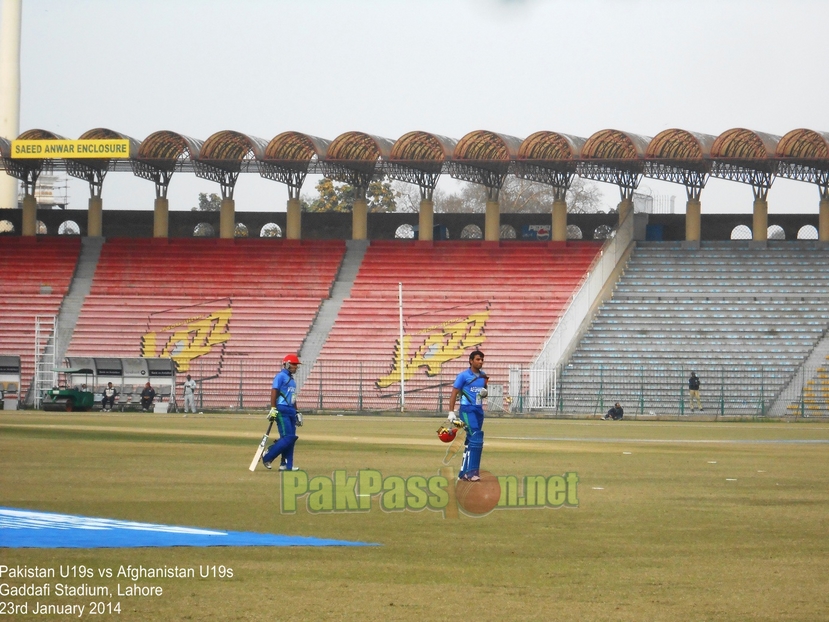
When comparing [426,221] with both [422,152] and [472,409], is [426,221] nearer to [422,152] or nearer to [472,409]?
[422,152]

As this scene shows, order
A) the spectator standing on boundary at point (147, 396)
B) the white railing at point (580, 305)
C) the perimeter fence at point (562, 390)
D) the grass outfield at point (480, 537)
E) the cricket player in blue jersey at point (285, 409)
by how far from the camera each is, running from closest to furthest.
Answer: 1. the grass outfield at point (480, 537)
2. the cricket player in blue jersey at point (285, 409)
3. the perimeter fence at point (562, 390)
4. the white railing at point (580, 305)
5. the spectator standing on boundary at point (147, 396)

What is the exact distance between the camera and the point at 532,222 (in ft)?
221

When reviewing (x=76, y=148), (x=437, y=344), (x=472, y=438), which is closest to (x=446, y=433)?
(x=472, y=438)

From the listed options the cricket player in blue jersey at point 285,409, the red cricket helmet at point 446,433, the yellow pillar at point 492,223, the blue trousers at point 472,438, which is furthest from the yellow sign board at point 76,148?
the red cricket helmet at point 446,433

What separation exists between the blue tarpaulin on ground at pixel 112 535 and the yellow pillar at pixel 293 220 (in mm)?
51433

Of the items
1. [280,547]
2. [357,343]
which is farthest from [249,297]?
→ [280,547]

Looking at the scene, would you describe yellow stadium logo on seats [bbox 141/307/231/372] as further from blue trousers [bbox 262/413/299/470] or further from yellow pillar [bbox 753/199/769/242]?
blue trousers [bbox 262/413/299/470]

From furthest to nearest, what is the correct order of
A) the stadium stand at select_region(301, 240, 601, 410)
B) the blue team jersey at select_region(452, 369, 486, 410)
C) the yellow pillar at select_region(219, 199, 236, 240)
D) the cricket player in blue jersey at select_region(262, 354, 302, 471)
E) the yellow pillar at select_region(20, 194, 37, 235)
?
the yellow pillar at select_region(20, 194, 37, 235), the yellow pillar at select_region(219, 199, 236, 240), the stadium stand at select_region(301, 240, 601, 410), the cricket player in blue jersey at select_region(262, 354, 302, 471), the blue team jersey at select_region(452, 369, 486, 410)

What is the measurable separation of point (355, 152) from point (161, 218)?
11.6m

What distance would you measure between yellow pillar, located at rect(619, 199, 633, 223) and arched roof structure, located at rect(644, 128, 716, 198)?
7.00 feet

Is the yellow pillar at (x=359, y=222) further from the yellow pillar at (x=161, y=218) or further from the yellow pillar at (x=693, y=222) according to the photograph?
the yellow pillar at (x=693, y=222)

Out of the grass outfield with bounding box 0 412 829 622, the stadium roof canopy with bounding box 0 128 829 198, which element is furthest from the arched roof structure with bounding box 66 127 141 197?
the grass outfield with bounding box 0 412 829 622

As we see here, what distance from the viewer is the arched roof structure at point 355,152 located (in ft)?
202

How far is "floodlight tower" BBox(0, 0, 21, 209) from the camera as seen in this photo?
80688mm
